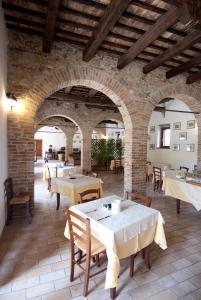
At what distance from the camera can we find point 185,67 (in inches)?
183

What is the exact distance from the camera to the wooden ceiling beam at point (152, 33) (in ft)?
9.16

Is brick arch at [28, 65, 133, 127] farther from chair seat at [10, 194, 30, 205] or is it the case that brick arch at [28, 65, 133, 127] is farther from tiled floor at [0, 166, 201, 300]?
tiled floor at [0, 166, 201, 300]

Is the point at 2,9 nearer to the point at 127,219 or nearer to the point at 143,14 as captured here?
the point at 143,14

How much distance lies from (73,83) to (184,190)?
360 centimetres

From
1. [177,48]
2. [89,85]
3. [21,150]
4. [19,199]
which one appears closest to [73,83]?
[89,85]

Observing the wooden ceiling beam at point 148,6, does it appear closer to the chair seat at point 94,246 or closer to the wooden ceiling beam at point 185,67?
the wooden ceiling beam at point 185,67

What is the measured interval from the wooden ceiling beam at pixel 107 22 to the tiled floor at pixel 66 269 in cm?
366

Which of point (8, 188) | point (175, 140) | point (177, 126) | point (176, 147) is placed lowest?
point (8, 188)

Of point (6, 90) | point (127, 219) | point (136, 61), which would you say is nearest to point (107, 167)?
point (136, 61)

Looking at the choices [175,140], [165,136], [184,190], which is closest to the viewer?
[184,190]

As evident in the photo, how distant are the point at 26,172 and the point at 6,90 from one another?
1735 millimetres

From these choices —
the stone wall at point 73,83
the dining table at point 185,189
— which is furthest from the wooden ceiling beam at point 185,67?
the dining table at point 185,189

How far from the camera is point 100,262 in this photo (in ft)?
8.20

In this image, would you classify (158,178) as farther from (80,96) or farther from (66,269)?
(66,269)
